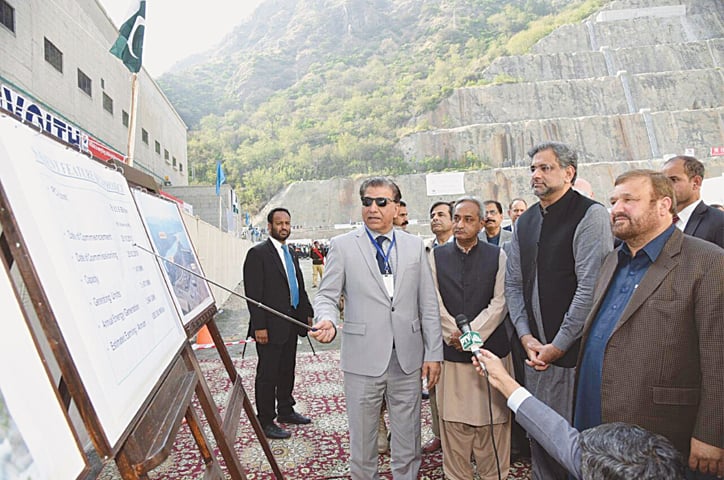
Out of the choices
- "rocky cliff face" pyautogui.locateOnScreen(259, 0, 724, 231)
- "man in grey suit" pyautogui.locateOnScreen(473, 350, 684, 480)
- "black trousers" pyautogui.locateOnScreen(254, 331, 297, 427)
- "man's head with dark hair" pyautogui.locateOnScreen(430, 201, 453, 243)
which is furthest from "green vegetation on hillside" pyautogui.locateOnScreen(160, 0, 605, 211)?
"man in grey suit" pyautogui.locateOnScreen(473, 350, 684, 480)

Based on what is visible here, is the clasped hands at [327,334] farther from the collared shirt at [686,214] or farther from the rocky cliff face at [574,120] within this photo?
the rocky cliff face at [574,120]

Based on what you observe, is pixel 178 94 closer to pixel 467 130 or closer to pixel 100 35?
pixel 467 130

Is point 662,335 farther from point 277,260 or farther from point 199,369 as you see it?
point 277,260

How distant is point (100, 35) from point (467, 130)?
30643 millimetres

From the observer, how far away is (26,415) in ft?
2.60

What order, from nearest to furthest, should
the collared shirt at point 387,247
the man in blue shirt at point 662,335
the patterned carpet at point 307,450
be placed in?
1. the man in blue shirt at point 662,335
2. the collared shirt at point 387,247
3. the patterned carpet at point 307,450

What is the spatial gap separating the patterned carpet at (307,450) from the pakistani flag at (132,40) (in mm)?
4525

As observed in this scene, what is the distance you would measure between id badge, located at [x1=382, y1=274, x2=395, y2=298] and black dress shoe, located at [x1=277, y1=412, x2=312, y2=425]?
1.83 m

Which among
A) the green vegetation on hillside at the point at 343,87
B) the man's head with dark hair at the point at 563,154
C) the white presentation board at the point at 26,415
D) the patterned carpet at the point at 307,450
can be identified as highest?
the green vegetation on hillside at the point at 343,87

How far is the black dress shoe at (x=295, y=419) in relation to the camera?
3612 millimetres

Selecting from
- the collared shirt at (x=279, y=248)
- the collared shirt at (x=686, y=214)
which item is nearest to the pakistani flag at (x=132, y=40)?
the collared shirt at (x=279, y=248)

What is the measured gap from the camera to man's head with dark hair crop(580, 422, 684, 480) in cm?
111

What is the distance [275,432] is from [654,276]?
274 cm

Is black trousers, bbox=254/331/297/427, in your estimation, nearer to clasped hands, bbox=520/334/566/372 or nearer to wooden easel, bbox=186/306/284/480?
wooden easel, bbox=186/306/284/480
